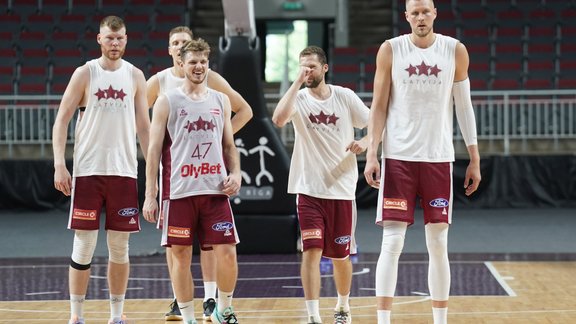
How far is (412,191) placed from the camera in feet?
19.7

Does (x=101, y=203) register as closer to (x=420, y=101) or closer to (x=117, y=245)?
(x=117, y=245)

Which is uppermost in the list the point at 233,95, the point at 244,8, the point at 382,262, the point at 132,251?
the point at 244,8

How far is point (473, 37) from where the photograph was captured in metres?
20.4

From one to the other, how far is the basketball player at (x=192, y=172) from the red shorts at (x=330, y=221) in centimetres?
66

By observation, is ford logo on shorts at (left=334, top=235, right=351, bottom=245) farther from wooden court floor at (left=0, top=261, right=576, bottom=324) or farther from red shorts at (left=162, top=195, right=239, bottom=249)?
red shorts at (left=162, top=195, right=239, bottom=249)

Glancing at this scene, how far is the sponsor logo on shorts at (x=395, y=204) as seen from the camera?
19.5 feet

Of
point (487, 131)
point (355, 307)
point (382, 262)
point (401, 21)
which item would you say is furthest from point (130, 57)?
point (382, 262)

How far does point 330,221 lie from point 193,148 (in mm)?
1134

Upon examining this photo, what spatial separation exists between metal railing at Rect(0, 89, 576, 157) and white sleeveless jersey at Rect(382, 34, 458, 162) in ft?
34.9

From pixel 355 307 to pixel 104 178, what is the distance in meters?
2.21

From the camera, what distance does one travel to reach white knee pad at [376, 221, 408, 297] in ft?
19.4

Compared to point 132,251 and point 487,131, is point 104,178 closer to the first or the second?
point 132,251

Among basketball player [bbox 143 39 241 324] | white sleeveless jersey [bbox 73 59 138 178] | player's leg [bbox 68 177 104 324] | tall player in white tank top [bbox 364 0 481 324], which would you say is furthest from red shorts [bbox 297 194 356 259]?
player's leg [bbox 68 177 104 324]

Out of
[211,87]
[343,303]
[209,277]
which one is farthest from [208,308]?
[211,87]
